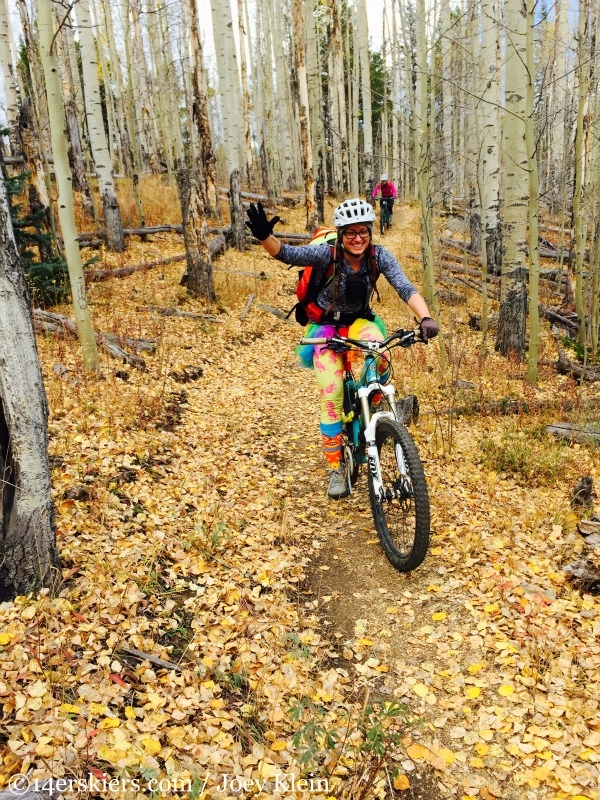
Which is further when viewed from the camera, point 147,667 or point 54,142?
point 54,142

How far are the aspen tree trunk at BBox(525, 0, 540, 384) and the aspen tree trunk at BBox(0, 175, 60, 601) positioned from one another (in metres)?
5.95

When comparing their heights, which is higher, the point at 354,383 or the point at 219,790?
the point at 354,383

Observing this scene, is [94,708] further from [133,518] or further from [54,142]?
[54,142]

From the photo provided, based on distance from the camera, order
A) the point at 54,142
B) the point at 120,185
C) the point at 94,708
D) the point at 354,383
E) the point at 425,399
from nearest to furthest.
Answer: the point at 94,708
the point at 354,383
the point at 54,142
the point at 425,399
the point at 120,185

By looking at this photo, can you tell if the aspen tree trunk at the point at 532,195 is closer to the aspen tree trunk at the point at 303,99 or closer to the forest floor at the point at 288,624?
the forest floor at the point at 288,624

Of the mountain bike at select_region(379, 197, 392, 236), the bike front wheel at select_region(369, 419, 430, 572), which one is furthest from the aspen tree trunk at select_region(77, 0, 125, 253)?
the mountain bike at select_region(379, 197, 392, 236)

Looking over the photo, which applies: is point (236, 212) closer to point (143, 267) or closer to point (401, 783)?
point (143, 267)

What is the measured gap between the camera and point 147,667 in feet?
9.25

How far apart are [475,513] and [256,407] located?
141 inches

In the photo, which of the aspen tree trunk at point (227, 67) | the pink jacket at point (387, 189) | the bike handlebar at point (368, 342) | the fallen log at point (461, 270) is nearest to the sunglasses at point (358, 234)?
the bike handlebar at point (368, 342)

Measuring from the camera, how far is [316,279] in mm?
4348

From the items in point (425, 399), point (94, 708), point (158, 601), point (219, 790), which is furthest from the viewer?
point (425, 399)

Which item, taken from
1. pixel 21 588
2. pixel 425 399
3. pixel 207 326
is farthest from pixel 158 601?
pixel 207 326

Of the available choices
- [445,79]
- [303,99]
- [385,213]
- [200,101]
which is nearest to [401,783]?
[445,79]
